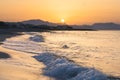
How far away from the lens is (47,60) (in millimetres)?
21438

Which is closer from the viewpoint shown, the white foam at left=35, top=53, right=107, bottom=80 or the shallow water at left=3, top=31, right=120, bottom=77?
the white foam at left=35, top=53, right=107, bottom=80

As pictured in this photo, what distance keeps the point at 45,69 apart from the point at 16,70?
2.11 meters

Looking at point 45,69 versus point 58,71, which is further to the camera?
point 45,69

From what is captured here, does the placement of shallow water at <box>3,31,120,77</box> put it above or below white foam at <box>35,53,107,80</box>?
below

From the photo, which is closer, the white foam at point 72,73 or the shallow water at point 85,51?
the white foam at point 72,73

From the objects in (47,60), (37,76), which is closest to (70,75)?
(37,76)

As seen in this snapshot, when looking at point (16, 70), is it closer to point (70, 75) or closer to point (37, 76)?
point (37, 76)

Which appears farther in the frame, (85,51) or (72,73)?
(85,51)

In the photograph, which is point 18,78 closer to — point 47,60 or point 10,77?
point 10,77

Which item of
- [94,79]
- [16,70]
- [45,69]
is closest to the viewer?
[94,79]

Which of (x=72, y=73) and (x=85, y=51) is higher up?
(x=72, y=73)

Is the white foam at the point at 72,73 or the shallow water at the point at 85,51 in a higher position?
the white foam at the point at 72,73

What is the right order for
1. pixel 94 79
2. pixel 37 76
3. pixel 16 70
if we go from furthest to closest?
→ pixel 16 70
pixel 37 76
pixel 94 79

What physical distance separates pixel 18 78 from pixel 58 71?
9.67 ft
